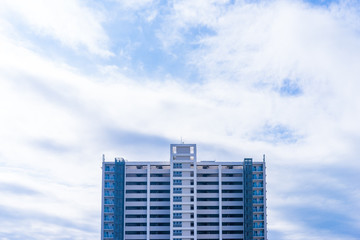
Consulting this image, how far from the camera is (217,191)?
13850 cm

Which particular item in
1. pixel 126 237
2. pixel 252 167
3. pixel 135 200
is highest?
pixel 252 167

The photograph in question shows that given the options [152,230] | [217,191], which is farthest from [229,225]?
[152,230]

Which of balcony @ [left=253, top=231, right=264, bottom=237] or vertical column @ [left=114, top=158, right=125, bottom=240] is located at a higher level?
vertical column @ [left=114, top=158, right=125, bottom=240]

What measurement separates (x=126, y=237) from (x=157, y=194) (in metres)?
14.4

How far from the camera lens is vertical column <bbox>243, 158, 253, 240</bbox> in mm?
134375

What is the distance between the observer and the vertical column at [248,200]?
134375 millimetres

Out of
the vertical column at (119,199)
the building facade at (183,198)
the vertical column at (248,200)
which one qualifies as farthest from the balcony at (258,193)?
the vertical column at (119,199)

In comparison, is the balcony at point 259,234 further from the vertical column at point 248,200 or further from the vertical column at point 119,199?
the vertical column at point 119,199

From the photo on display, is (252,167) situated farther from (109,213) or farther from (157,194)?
(109,213)

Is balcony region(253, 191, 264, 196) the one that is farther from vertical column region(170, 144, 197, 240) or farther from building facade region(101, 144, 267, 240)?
vertical column region(170, 144, 197, 240)

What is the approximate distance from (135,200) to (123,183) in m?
5.84

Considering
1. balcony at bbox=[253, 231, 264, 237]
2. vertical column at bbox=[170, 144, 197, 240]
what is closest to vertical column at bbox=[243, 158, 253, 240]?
balcony at bbox=[253, 231, 264, 237]

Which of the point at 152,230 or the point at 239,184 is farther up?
Result: the point at 239,184

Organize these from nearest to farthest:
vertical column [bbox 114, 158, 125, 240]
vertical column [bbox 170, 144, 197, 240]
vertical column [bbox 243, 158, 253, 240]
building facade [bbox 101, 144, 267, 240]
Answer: vertical column [bbox 170, 144, 197, 240] < vertical column [bbox 114, 158, 125, 240] < vertical column [bbox 243, 158, 253, 240] < building facade [bbox 101, 144, 267, 240]
